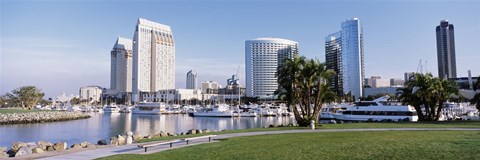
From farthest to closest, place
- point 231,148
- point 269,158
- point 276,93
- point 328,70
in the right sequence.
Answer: point 276,93 < point 328,70 < point 231,148 < point 269,158

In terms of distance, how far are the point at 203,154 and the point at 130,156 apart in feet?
9.35

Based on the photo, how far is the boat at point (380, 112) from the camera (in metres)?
61.0

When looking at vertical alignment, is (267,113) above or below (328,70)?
below

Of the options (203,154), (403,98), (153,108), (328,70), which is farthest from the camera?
(153,108)

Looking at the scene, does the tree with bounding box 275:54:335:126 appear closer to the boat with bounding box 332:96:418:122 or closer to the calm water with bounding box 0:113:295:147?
the calm water with bounding box 0:113:295:147

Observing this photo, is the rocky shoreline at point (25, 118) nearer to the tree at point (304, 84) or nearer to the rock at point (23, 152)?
the tree at point (304, 84)

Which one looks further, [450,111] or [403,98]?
[450,111]

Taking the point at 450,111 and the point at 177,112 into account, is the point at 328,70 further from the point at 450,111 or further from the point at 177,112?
the point at 177,112

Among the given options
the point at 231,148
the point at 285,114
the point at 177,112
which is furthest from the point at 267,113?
the point at 231,148

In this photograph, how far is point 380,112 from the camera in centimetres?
6581

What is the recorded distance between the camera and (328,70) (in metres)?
34.6

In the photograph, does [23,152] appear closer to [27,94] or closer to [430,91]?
[430,91]

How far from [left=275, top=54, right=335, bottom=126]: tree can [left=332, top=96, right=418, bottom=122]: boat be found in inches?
1077

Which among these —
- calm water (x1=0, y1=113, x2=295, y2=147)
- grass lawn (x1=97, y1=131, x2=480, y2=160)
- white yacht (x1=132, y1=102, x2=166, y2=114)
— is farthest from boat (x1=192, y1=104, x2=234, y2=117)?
grass lawn (x1=97, y1=131, x2=480, y2=160)
